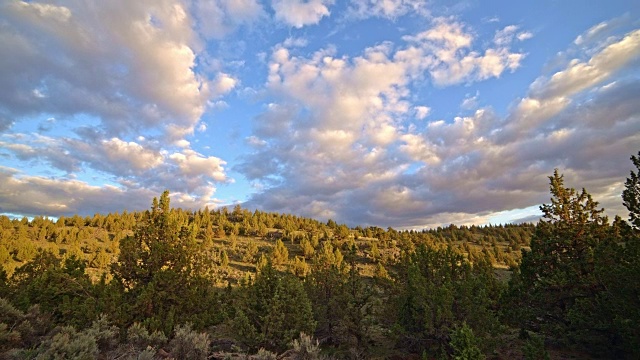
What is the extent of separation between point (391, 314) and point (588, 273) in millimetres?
9900

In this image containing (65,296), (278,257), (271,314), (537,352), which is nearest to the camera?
(537,352)

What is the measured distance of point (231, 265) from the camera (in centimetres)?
4919

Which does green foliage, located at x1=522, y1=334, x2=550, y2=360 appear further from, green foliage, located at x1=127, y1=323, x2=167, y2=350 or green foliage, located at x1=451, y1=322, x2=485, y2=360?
green foliage, located at x1=127, y1=323, x2=167, y2=350

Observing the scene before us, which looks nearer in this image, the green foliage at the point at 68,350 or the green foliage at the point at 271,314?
the green foliage at the point at 68,350

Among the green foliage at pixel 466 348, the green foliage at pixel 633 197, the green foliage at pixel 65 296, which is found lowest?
the green foliage at pixel 466 348

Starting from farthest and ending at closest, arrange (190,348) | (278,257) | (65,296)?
1. (278,257)
2. (65,296)
3. (190,348)

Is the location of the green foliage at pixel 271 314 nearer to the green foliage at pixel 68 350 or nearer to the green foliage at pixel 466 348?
the green foliage at pixel 466 348

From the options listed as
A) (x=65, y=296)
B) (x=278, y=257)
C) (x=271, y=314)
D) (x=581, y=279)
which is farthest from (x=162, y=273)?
(x=278, y=257)

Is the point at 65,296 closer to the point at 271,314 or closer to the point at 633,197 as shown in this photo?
the point at 271,314

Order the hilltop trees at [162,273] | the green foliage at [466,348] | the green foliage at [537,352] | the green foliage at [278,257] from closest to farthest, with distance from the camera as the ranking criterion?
the green foliage at [466,348], the green foliage at [537,352], the hilltop trees at [162,273], the green foliage at [278,257]

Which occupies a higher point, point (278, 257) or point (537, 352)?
point (278, 257)

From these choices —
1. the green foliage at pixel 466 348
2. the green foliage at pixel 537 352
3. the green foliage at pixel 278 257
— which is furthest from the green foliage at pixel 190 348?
the green foliage at pixel 278 257

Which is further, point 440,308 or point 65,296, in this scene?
point 440,308

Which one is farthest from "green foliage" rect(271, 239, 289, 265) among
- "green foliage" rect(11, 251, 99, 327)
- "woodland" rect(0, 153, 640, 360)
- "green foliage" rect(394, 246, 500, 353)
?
"green foliage" rect(11, 251, 99, 327)
